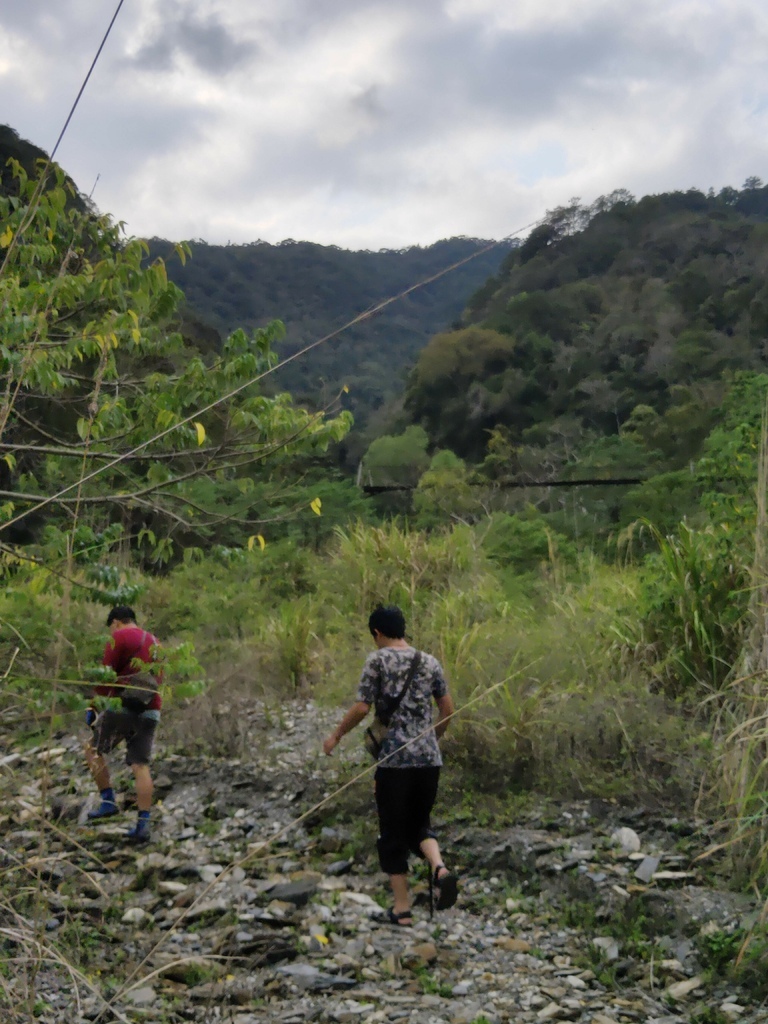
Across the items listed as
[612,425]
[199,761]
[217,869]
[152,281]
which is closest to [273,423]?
[152,281]

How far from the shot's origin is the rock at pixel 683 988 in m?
3.80

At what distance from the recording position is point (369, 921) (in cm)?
482

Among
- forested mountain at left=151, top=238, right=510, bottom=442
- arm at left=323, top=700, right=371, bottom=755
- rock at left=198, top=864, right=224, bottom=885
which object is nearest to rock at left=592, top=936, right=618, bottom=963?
arm at left=323, top=700, right=371, bottom=755

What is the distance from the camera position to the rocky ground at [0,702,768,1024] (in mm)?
3791

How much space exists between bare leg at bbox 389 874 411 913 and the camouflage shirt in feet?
1.99

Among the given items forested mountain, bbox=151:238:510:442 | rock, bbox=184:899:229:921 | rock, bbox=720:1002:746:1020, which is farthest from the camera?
forested mountain, bbox=151:238:510:442

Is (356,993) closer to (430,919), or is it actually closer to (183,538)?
(430,919)

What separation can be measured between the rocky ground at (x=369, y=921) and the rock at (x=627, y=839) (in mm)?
11

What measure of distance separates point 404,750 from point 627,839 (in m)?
1.44

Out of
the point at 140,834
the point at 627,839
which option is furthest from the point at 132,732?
the point at 627,839

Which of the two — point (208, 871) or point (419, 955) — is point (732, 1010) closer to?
point (419, 955)

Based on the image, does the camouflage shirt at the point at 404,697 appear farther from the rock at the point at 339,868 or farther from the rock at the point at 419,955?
the rock at the point at 339,868

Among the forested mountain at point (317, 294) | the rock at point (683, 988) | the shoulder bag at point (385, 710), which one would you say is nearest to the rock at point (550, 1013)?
the rock at point (683, 988)

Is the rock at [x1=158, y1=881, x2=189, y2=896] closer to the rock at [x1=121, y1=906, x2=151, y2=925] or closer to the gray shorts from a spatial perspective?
the rock at [x1=121, y1=906, x2=151, y2=925]
